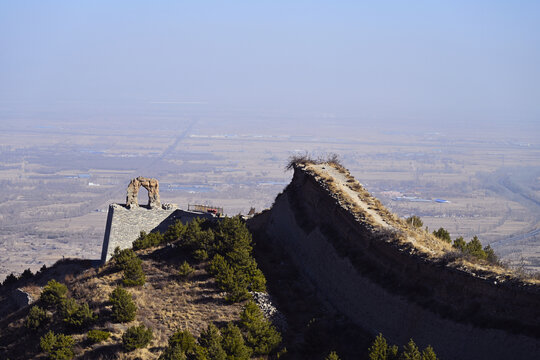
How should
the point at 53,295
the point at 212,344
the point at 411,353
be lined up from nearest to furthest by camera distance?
the point at 411,353
the point at 212,344
the point at 53,295

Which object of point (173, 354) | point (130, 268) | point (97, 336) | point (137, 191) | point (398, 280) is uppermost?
point (137, 191)

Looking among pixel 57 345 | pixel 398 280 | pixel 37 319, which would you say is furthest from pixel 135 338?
pixel 398 280

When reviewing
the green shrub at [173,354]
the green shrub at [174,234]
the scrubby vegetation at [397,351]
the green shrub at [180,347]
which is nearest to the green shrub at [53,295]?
the green shrub at [174,234]

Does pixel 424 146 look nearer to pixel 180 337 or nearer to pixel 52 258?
pixel 52 258

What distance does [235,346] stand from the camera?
17922 mm

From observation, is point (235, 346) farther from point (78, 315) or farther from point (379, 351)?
point (78, 315)

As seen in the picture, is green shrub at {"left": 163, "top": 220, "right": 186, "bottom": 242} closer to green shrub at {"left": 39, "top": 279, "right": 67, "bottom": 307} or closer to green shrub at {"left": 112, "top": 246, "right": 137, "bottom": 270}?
green shrub at {"left": 112, "top": 246, "right": 137, "bottom": 270}

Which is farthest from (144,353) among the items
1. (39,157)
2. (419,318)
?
(39,157)

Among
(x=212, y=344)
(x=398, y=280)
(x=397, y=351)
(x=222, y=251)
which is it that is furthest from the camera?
(x=222, y=251)

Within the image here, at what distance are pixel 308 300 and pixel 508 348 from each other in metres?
7.68

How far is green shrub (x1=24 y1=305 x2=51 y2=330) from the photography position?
22.2 m

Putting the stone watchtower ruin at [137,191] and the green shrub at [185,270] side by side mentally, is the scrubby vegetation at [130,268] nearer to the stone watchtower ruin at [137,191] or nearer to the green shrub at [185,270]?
the green shrub at [185,270]

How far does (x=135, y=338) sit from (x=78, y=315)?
290cm

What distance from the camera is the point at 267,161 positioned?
13838 centimetres
